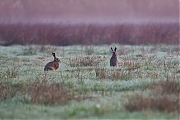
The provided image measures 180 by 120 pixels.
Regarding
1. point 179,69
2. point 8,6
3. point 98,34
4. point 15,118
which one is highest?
point 8,6

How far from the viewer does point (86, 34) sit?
26.1 metres

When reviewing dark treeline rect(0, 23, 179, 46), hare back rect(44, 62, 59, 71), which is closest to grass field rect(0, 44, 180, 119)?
hare back rect(44, 62, 59, 71)

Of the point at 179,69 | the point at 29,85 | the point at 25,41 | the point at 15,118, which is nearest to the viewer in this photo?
the point at 15,118

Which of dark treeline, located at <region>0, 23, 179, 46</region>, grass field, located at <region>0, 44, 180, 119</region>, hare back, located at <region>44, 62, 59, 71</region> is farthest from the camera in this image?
dark treeline, located at <region>0, 23, 179, 46</region>

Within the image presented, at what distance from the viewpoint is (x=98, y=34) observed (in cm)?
2636

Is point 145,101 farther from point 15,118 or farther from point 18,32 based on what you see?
point 18,32

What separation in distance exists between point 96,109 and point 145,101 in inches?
35.2

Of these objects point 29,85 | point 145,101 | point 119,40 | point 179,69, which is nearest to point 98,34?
point 119,40

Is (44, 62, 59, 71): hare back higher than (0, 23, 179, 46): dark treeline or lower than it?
lower

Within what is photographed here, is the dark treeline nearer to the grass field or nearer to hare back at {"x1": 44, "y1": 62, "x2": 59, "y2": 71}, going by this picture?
hare back at {"x1": 44, "y1": 62, "x2": 59, "y2": 71}

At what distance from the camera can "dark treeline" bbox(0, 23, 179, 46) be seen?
25.0 m

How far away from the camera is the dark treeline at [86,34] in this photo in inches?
982

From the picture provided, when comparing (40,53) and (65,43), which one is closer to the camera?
(40,53)

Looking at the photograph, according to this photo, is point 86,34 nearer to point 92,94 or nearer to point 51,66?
point 51,66
